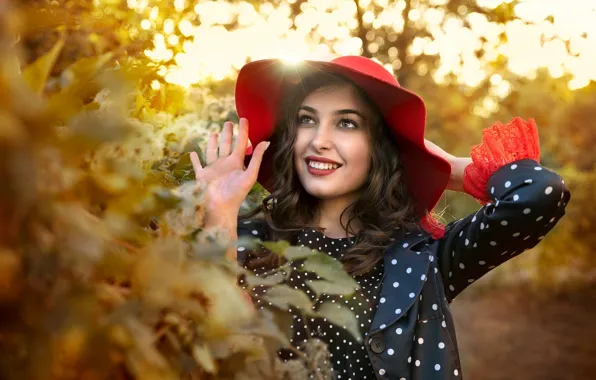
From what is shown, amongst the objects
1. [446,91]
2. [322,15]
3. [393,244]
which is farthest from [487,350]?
[393,244]

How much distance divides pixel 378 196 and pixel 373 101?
12.7 inches

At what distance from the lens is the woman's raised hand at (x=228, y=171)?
183 centimetres

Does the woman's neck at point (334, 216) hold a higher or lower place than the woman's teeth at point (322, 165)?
lower

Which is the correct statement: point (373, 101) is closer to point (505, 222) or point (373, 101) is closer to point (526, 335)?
point (505, 222)

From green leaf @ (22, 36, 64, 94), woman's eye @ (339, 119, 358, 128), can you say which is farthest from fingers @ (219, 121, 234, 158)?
green leaf @ (22, 36, 64, 94)

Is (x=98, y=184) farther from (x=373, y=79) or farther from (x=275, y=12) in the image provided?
(x=275, y=12)

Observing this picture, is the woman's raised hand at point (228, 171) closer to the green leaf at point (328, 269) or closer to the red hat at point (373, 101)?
the red hat at point (373, 101)

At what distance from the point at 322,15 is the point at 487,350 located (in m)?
4.87

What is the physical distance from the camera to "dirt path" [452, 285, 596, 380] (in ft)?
26.2

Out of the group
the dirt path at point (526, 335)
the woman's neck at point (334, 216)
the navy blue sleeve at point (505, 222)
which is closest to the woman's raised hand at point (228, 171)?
the woman's neck at point (334, 216)

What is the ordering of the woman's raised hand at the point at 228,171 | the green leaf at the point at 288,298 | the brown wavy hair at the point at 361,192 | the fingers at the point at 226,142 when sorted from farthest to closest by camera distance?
the brown wavy hair at the point at 361,192 → the fingers at the point at 226,142 → the woman's raised hand at the point at 228,171 → the green leaf at the point at 288,298

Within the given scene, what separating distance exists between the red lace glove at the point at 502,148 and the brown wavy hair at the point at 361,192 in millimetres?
263

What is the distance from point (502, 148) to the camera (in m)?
2.39

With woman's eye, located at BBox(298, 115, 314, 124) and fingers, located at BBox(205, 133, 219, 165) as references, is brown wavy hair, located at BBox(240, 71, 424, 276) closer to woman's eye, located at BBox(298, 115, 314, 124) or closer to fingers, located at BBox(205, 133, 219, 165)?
woman's eye, located at BBox(298, 115, 314, 124)
